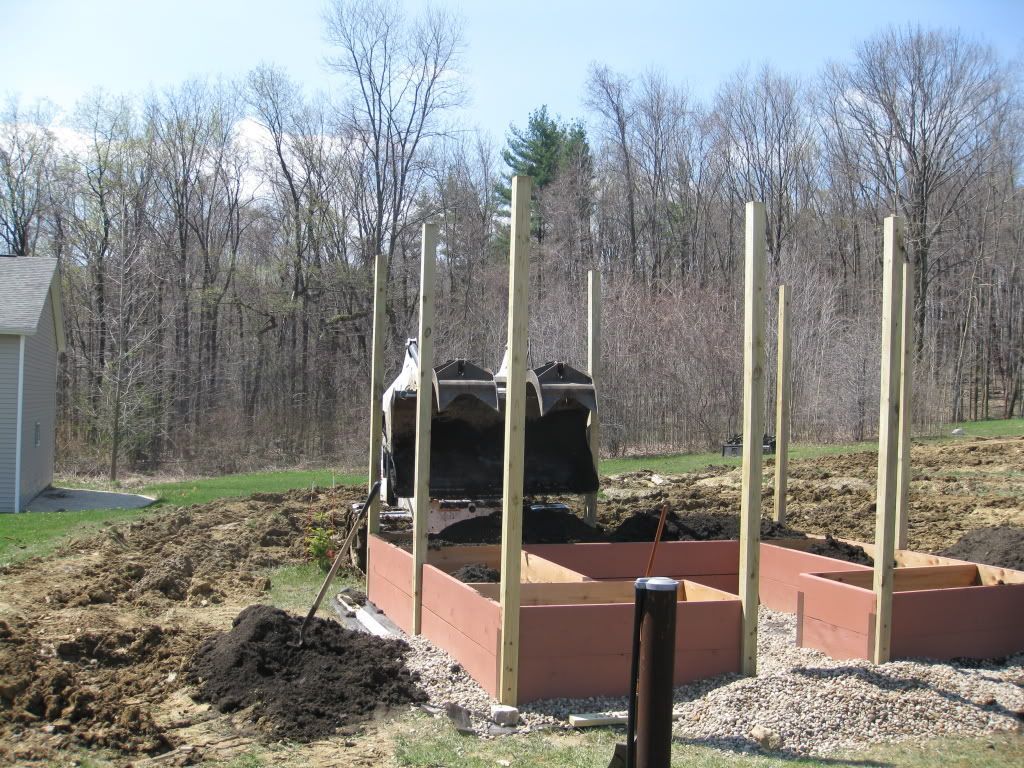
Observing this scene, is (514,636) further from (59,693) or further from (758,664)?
(59,693)

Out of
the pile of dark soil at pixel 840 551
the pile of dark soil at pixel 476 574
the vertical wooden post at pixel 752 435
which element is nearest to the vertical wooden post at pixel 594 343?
the pile of dark soil at pixel 840 551

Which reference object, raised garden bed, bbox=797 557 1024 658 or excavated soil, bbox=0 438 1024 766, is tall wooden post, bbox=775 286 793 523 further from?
raised garden bed, bbox=797 557 1024 658

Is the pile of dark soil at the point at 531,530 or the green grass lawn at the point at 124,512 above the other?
the pile of dark soil at the point at 531,530

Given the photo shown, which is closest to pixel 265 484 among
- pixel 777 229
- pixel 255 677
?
pixel 255 677

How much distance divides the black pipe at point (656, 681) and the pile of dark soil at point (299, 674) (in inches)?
103

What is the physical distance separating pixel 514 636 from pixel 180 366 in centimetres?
3141

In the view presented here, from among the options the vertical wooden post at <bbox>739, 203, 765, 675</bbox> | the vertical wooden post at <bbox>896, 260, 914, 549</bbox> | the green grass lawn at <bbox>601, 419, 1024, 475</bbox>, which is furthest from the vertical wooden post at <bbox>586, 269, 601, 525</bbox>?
the green grass lawn at <bbox>601, 419, 1024, 475</bbox>

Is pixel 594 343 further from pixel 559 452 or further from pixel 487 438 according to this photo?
pixel 487 438

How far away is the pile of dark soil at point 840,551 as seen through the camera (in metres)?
8.63

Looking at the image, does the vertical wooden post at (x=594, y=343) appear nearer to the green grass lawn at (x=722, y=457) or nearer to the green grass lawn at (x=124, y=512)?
the green grass lawn at (x=124, y=512)

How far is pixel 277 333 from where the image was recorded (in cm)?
3659

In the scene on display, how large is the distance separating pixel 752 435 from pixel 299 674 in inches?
130

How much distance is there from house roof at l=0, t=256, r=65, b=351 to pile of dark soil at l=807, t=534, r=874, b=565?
54.2 feet

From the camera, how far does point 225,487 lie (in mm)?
21328
